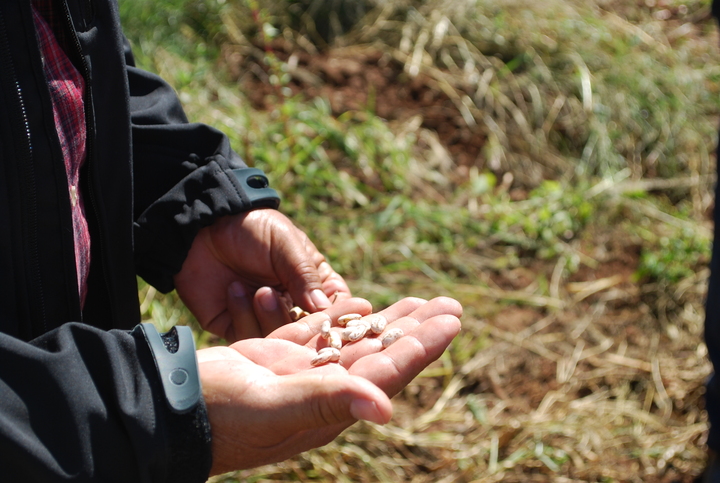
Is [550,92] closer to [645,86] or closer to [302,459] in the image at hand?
[645,86]

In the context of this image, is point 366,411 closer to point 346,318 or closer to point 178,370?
Answer: point 178,370

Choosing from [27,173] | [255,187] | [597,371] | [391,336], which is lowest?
[597,371]

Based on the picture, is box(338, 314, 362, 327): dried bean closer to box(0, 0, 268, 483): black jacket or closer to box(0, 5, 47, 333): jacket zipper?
box(0, 0, 268, 483): black jacket

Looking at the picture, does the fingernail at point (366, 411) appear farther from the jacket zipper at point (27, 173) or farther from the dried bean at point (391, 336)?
the jacket zipper at point (27, 173)

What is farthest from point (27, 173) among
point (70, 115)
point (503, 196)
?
point (503, 196)

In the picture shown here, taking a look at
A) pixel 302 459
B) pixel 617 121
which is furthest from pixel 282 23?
pixel 302 459

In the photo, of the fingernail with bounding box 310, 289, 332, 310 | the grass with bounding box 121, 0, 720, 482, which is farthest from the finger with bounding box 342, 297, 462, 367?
the grass with bounding box 121, 0, 720, 482

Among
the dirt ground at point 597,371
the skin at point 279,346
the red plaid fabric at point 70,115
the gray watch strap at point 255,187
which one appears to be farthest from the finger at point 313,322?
the dirt ground at point 597,371
